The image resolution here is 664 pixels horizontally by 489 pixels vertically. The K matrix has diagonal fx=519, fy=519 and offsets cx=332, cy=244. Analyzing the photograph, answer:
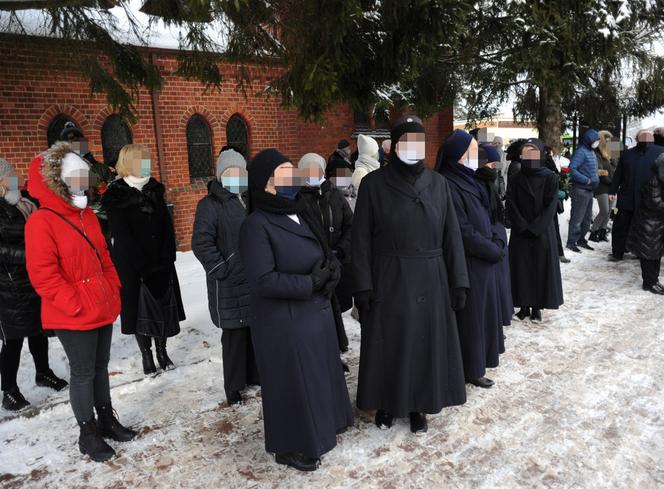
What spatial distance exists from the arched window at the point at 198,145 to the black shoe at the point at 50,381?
6.56 metres

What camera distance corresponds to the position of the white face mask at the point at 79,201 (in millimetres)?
→ 3078

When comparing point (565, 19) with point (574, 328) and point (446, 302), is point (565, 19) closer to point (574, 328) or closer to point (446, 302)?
point (574, 328)

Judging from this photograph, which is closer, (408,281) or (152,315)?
(408,281)

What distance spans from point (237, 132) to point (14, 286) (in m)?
7.45


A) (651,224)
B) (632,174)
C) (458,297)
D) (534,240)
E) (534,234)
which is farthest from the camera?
(632,174)

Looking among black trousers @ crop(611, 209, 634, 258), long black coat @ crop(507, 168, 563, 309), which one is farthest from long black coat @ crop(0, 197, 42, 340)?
black trousers @ crop(611, 209, 634, 258)

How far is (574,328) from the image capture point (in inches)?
207

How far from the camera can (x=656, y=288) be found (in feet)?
20.7

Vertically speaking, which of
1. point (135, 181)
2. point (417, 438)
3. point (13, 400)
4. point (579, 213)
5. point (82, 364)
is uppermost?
point (135, 181)

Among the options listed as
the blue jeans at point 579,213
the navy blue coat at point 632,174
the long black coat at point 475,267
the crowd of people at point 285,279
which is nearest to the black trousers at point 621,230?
the navy blue coat at point 632,174

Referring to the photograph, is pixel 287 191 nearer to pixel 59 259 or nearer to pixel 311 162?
pixel 311 162

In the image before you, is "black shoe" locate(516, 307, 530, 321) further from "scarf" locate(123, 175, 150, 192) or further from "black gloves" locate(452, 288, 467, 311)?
"scarf" locate(123, 175, 150, 192)

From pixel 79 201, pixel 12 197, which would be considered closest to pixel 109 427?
pixel 79 201

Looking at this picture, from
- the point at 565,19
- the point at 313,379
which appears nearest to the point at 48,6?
the point at 313,379
